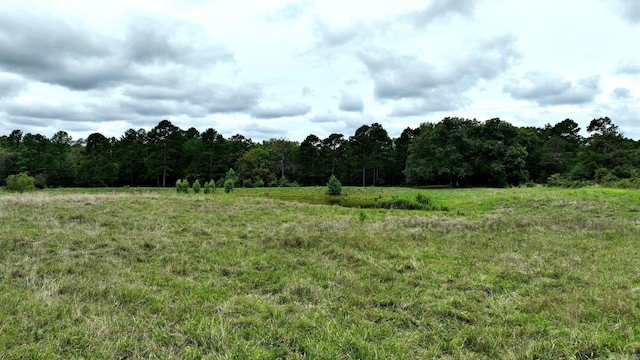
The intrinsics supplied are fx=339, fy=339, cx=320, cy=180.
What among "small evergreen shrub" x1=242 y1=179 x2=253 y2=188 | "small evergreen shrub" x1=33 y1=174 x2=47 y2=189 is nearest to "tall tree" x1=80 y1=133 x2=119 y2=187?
"small evergreen shrub" x1=33 y1=174 x2=47 y2=189

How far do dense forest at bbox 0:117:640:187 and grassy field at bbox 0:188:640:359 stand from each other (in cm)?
3664

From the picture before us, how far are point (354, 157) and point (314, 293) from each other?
179 feet

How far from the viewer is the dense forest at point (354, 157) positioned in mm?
45938

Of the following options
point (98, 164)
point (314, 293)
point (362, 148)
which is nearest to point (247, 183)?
point (362, 148)

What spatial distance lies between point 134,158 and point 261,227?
55129 mm

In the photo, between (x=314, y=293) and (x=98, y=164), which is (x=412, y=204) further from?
(x=98, y=164)

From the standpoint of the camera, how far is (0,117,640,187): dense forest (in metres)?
45.9

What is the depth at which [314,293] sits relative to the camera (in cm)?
570

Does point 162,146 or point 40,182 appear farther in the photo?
point 162,146

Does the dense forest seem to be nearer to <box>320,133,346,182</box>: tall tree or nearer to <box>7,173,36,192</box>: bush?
<box>320,133,346,182</box>: tall tree

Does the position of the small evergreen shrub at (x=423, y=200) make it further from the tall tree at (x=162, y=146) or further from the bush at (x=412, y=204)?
the tall tree at (x=162, y=146)

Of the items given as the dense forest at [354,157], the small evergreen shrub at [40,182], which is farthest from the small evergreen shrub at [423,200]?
the small evergreen shrub at [40,182]

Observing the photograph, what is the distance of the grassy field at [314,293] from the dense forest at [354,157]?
3664 centimetres

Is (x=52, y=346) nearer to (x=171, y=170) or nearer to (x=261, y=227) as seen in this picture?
(x=261, y=227)
